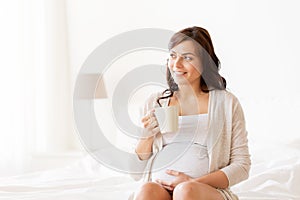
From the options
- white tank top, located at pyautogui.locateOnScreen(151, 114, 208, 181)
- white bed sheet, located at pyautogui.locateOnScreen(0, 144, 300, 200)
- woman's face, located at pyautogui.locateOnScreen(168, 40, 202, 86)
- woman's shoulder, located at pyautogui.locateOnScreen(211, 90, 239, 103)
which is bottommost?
white bed sheet, located at pyautogui.locateOnScreen(0, 144, 300, 200)

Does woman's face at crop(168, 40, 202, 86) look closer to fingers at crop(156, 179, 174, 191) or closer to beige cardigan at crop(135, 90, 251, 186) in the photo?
beige cardigan at crop(135, 90, 251, 186)

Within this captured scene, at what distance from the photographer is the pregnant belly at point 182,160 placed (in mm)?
1681

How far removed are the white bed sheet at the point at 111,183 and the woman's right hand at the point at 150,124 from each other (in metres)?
0.33

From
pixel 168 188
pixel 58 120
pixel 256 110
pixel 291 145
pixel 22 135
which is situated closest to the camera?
pixel 168 188

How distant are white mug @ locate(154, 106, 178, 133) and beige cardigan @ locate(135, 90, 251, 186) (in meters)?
0.12

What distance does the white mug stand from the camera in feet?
5.17

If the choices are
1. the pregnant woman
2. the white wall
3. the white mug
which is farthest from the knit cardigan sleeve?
the white wall

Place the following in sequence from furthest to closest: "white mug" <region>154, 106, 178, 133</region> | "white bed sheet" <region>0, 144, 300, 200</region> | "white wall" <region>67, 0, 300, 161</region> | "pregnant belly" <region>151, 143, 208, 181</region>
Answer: "white wall" <region>67, 0, 300, 161</region> < "white bed sheet" <region>0, 144, 300, 200</region> < "pregnant belly" <region>151, 143, 208, 181</region> < "white mug" <region>154, 106, 178, 133</region>

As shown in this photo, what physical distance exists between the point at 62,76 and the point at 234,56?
1.40 meters

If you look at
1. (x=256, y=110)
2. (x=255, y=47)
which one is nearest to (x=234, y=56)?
(x=255, y=47)

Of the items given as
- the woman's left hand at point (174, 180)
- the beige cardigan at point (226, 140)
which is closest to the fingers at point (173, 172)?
the woman's left hand at point (174, 180)

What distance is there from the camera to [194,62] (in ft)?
5.69

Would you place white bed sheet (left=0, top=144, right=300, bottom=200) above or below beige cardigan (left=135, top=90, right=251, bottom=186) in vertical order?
below

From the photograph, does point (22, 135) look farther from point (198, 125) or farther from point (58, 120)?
point (198, 125)
